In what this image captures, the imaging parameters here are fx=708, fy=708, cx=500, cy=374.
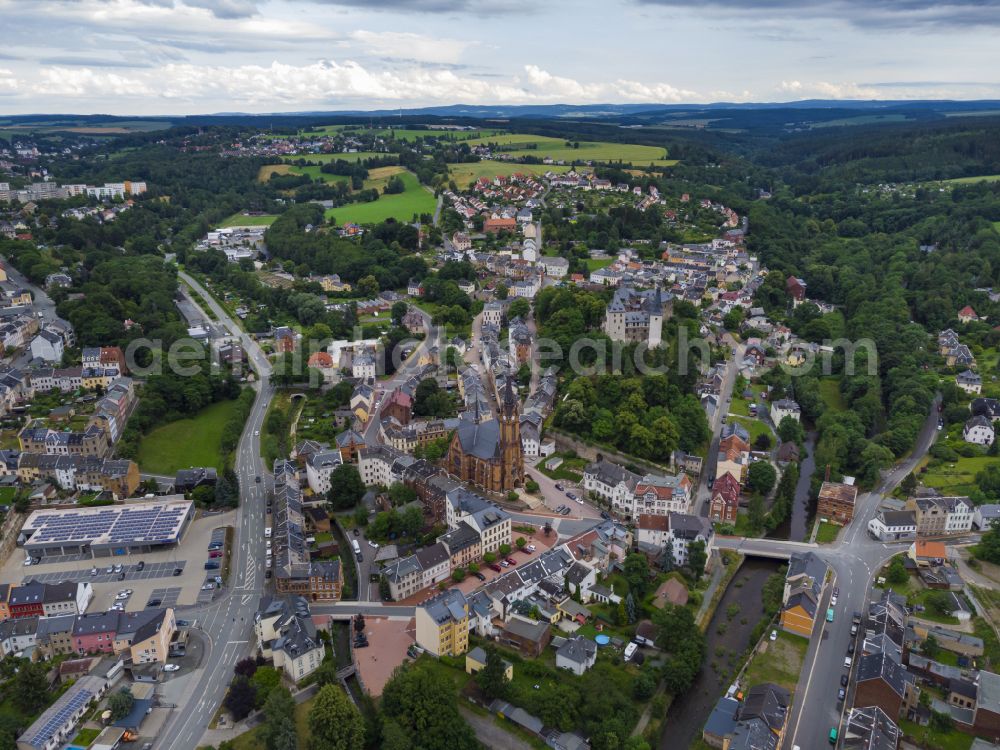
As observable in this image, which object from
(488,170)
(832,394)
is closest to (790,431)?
(832,394)

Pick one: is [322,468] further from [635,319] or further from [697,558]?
[635,319]

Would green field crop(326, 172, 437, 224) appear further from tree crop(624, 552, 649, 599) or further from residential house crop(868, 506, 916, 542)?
residential house crop(868, 506, 916, 542)

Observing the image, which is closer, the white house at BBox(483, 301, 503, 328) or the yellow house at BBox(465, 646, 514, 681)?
the yellow house at BBox(465, 646, 514, 681)

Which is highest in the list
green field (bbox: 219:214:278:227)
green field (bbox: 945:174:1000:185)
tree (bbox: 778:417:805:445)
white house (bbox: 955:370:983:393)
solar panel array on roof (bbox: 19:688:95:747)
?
green field (bbox: 945:174:1000:185)

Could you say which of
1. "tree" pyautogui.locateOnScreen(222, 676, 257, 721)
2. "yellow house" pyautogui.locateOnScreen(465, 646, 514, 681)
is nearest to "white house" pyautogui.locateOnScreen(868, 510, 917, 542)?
"yellow house" pyautogui.locateOnScreen(465, 646, 514, 681)

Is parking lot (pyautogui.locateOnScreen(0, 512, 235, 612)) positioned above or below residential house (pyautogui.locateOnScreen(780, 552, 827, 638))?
below

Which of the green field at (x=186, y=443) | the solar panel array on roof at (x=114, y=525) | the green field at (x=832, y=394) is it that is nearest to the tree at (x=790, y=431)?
the green field at (x=832, y=394)

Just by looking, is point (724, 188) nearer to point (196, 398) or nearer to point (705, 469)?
point (705, 469)
